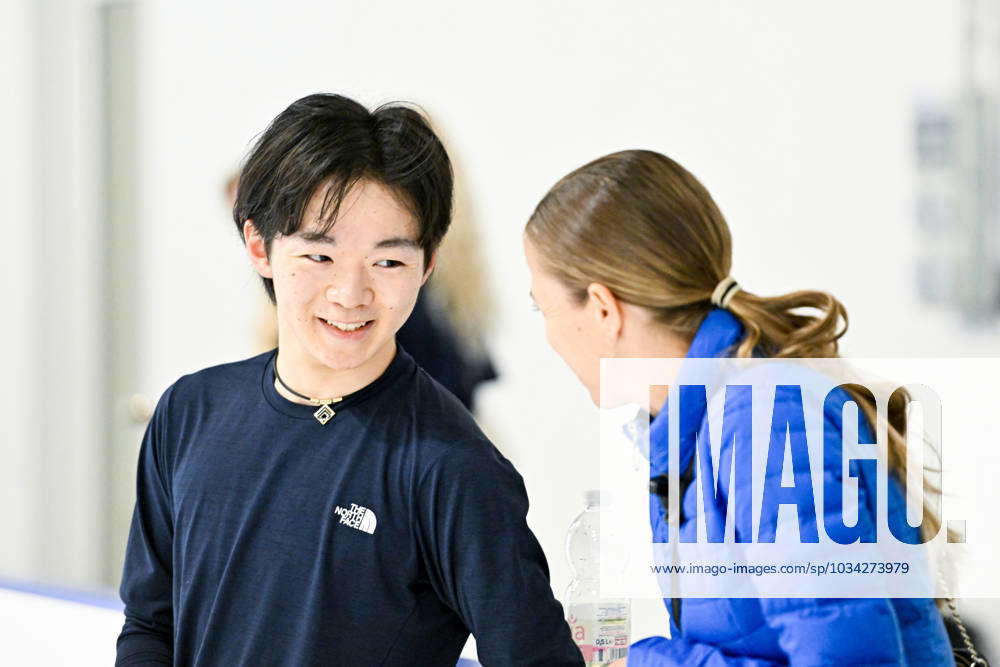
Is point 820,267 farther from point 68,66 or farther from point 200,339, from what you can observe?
point 68,66

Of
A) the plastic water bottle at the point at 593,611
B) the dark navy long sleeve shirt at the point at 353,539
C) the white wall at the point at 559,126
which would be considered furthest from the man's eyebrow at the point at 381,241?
the white wall at the point at 559,126

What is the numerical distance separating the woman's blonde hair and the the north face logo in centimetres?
38

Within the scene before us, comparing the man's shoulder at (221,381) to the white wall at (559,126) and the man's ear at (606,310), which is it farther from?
the white wall at (559,126)

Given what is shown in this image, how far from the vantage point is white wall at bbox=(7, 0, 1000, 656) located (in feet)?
8.28

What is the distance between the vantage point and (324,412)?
1172 mm

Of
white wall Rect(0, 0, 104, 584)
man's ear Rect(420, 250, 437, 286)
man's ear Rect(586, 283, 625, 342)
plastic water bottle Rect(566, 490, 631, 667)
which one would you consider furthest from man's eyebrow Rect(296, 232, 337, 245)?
white wall Rect(0, 0, 104, 584)

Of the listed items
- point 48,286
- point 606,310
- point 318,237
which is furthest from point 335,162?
point 48,286

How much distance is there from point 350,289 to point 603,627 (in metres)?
0.70

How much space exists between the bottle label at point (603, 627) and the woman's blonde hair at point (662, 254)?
0.46 m

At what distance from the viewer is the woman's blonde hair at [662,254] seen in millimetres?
1237

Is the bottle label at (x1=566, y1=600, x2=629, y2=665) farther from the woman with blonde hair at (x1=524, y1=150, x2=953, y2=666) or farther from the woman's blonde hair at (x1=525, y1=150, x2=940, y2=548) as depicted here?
the woman's blonde hair at (x1=525, y1=150, x2=940, y2=548)

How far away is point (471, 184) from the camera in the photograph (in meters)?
3.04

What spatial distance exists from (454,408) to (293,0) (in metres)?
2.55

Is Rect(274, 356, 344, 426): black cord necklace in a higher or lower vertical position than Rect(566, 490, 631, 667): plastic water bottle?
higher
